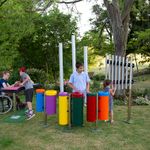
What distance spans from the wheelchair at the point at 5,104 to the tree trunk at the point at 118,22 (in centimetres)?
579

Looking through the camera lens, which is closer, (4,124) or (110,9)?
(4,124)

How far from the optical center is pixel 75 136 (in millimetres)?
7895

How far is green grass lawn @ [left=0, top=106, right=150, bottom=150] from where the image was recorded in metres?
7.17

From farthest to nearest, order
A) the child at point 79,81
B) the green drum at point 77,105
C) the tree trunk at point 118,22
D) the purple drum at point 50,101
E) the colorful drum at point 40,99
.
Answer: the tree trunk at point 118,22, the child at point 79,81, the colorful drum at point 40,99, the purple drum at point 50,101, the green drum at point 77,105

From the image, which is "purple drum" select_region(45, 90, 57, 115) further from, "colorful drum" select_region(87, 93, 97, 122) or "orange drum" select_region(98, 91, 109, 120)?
"orange drum" select_region(98, 91, 109, 120)

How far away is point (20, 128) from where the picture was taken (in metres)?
8.71

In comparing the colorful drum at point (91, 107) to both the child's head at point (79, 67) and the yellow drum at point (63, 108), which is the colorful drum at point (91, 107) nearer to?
the yellow drum at point (63, 108)

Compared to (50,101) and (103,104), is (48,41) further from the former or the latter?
(103,104)

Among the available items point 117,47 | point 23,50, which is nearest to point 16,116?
point 117,47

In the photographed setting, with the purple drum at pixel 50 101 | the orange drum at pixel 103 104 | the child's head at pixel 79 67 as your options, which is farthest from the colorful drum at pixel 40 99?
the orange drum at pixel 103 104

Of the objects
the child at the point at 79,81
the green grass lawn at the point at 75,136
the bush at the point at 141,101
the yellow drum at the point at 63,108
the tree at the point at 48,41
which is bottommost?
the green grass lawn at the point at 75,136

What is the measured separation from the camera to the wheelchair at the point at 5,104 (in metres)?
10.7

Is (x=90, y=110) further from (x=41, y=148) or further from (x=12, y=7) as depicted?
(x=12, y=7)

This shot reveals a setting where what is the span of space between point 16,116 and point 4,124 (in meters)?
1.01
